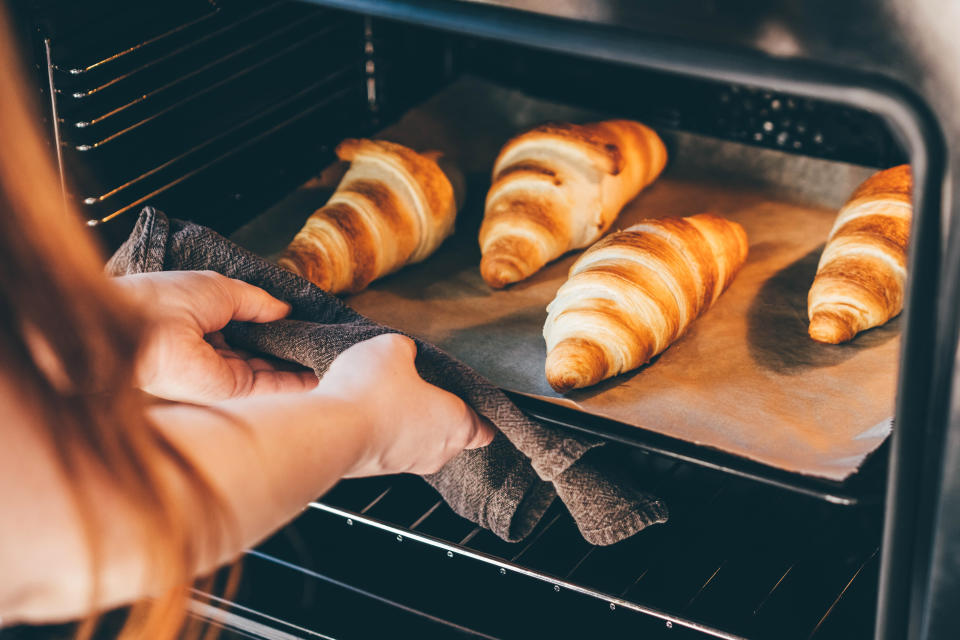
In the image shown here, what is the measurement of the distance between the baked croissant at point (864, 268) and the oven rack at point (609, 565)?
0.23 metres

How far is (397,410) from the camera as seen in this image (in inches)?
29.4

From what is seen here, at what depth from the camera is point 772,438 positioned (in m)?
0.88

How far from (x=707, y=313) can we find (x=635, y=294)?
155mm

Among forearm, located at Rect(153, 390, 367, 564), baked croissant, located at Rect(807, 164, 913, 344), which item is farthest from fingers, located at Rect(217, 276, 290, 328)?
baked croissant, located at Rect(807, 164, 913, 344)

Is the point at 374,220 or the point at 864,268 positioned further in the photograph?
the point at 374,220

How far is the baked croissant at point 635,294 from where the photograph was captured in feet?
3.15

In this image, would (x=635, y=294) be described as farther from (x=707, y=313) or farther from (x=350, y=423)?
(x=350, y=423)

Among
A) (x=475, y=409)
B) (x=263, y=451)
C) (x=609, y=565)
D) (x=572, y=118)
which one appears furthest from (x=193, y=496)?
(x=572, y=118)

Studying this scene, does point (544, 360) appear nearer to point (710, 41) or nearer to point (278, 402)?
point (278, 402)

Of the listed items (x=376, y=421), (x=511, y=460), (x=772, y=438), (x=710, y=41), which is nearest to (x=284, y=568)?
(x=511, y=460)

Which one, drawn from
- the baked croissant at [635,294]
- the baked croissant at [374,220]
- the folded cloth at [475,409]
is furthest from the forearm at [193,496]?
the baked croissant at [374,220]

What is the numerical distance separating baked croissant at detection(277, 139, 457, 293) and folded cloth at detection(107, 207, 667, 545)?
0.17 metres

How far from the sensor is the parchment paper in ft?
2.98

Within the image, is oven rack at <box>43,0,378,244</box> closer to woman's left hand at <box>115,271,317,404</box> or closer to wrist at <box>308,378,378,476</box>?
woman's left hand at <box>115,271,317,404</box>
